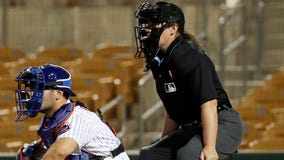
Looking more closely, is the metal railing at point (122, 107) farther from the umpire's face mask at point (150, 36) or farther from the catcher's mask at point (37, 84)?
the catcher's mask at point (37, 84)

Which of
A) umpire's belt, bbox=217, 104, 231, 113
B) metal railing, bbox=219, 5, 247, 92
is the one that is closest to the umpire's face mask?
umpire's belt, bbox=217, 104, 231, 113

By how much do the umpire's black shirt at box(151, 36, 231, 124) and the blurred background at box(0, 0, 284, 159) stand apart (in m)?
3.32

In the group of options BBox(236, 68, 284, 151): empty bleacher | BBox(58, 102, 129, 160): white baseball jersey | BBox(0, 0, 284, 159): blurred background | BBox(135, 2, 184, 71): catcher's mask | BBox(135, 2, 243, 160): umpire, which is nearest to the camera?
BBox(58, 102, 129, 160): white baseball jersey

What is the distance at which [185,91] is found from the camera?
6082 mm

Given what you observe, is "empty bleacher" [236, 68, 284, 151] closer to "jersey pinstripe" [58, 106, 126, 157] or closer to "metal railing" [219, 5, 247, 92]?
"metal railing" [219, 5, 247, 92]

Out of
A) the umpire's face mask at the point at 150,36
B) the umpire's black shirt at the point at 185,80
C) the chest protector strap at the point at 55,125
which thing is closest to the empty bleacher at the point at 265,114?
the umpire's black shirt at the point at 185,80

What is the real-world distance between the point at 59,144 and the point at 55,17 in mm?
7575

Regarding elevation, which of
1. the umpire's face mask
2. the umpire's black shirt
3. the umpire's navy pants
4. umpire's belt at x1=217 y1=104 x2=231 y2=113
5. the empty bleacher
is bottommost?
the empty bleacher

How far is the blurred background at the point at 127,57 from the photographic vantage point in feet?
34.9

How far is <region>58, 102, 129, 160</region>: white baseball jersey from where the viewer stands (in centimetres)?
575

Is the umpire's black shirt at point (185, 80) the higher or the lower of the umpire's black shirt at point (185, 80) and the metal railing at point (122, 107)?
the higher

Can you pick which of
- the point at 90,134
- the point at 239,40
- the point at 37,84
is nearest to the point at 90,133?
the point at 90,134

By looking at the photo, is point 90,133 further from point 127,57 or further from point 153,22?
point 127,57

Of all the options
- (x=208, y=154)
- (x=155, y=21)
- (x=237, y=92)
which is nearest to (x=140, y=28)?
(x=155, y=21)
